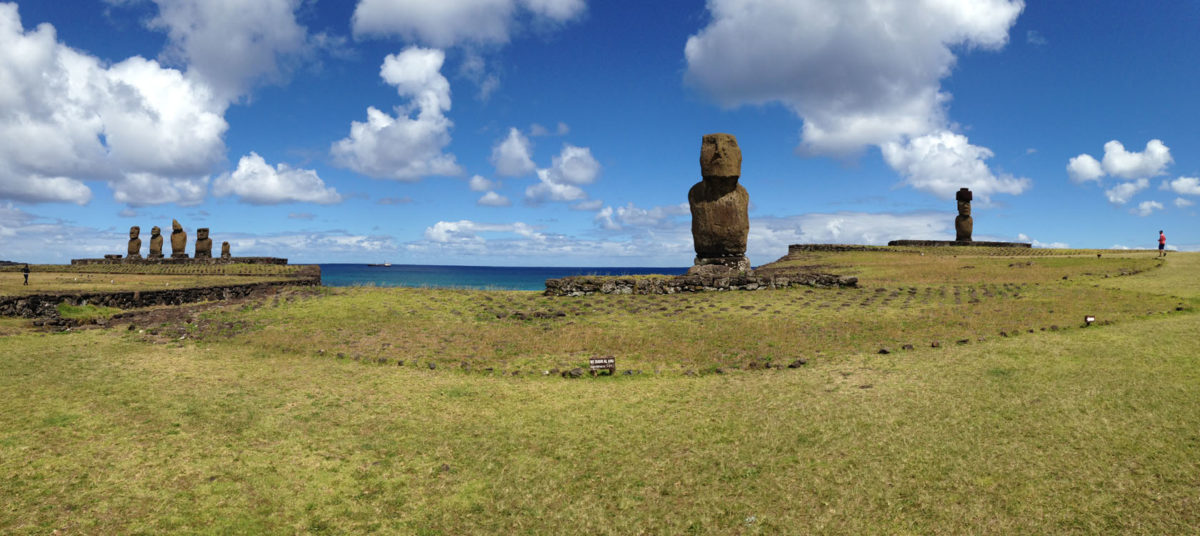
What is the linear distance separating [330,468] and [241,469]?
1.20 meters

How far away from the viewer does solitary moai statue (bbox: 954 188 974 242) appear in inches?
2157

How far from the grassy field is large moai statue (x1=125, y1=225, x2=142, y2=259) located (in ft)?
152

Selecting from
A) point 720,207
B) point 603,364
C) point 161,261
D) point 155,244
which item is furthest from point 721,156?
point 155,244

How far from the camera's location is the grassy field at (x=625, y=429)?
6.70 meters

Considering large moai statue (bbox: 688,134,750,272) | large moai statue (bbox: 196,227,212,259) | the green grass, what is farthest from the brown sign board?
large moai statue (bbox: 196,227,212,259)

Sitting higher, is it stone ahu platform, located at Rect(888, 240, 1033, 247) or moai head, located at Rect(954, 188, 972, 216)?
moai head, located at Rect(954, 188, 972, 216)

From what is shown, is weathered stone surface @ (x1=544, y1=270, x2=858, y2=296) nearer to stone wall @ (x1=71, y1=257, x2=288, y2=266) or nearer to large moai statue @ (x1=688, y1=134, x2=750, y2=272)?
large moai statue @ (x1=688, y1=134, x2=750, y2=272)

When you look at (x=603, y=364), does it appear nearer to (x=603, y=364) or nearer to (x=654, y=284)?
(x=603, y=364)

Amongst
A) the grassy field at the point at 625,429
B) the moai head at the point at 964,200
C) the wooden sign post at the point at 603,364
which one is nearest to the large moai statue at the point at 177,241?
the grassy field at the point at 625,429

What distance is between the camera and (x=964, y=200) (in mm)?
55062

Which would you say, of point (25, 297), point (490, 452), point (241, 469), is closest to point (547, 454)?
point (490, 452)

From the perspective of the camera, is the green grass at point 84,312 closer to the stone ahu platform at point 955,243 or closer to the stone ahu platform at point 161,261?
the stone ahu platform at point 161,261

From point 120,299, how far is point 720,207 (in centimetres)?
2852

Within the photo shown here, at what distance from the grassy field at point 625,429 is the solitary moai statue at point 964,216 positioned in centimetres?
4159
